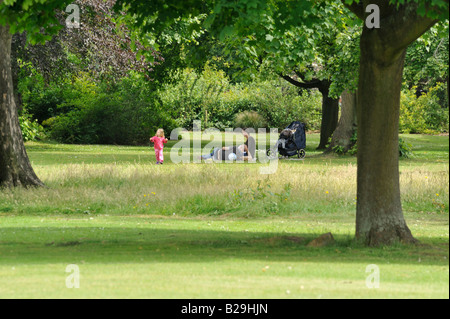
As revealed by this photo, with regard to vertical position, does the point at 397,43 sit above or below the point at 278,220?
above

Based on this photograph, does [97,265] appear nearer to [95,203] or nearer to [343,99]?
[95,203]

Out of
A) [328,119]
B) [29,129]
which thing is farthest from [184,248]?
[29,129]

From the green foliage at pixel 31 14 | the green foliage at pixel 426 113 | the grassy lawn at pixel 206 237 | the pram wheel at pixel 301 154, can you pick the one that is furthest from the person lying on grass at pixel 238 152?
the green foliage at pixel 426 113

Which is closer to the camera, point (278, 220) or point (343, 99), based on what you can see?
point (278, 220)

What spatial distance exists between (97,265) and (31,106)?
118ft

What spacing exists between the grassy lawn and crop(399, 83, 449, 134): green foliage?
33.8 m

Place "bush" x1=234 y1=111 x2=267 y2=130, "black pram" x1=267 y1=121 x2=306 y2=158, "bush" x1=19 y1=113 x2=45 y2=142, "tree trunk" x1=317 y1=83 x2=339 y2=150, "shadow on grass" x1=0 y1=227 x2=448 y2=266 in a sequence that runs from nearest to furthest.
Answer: "shadow on grass" x1=0 y1=227 x2=448 y2=266 < "black pram" x1=267 y1=121 x2=306 y2=158 < "tree trunk" x1=317 y1=83 x2=339 y2=150 < "bush" x1=19 y1=113 x2=45 y2=142 < "bush" x1=234 y1=111 x2=267 y2=130

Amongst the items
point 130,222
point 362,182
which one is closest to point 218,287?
point 362,182

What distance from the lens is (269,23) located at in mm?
15500

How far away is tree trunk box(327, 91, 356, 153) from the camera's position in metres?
32.9

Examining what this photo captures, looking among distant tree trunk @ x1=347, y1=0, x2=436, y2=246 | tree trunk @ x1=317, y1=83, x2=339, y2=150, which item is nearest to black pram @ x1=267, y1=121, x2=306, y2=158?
tree trunk @ x1=317, y1=83, x2=339, y2=150

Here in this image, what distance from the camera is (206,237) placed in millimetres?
12680

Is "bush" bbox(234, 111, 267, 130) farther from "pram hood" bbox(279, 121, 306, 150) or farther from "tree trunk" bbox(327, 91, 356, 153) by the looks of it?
"tree trunk" bbox(327, 91, 356, 153)

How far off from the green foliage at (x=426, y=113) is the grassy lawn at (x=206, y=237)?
33.8 meters
